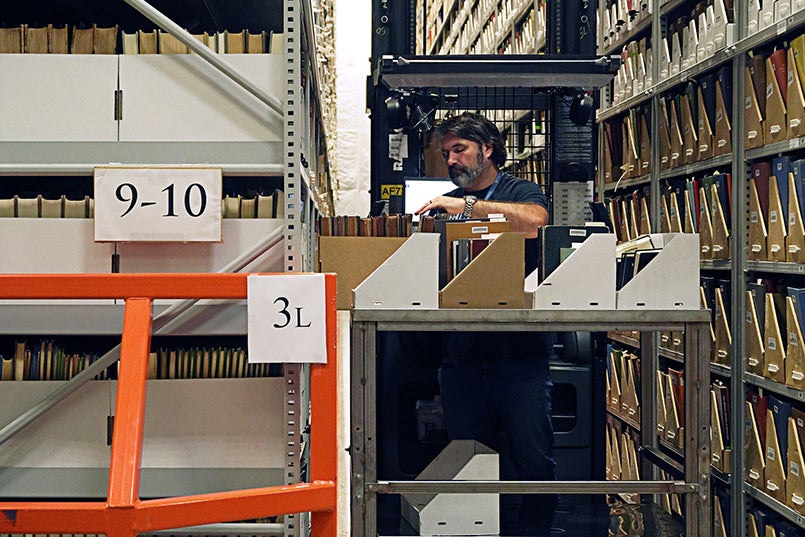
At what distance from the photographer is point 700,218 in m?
4.26

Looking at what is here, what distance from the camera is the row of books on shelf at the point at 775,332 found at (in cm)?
333

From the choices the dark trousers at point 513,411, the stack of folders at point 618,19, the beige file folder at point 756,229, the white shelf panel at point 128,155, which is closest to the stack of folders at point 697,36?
the stack of folders at point 618,19

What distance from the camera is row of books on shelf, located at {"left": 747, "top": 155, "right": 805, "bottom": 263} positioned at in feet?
10.9

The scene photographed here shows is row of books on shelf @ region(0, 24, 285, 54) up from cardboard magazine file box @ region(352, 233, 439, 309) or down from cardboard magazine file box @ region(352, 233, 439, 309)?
up

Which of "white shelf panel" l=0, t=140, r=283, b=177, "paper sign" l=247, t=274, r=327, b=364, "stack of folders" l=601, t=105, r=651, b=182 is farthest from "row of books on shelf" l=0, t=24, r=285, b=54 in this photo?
"stack of folders" l=601, t=105, r=651, b=182

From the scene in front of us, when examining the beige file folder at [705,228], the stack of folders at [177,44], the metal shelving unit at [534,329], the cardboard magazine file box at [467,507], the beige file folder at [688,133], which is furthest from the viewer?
the beige file folder at [688,133]

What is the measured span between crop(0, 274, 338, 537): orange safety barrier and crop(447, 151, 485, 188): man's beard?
5.56 ft

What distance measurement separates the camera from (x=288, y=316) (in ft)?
7.22

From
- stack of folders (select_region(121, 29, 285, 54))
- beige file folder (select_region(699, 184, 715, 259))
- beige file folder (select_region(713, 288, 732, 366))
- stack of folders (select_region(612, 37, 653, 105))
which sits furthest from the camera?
stack of folders (select_region(612, 37, 653, 105))

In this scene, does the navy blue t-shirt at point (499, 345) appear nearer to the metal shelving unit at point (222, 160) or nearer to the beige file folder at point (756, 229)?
the metal shelving unit at point (222, 160)

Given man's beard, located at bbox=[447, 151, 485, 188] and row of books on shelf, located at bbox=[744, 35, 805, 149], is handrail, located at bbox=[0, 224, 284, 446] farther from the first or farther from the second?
row of books on shelf, located at bbox=[744, 35, 805, 149]

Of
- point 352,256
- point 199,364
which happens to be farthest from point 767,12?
point 199,364

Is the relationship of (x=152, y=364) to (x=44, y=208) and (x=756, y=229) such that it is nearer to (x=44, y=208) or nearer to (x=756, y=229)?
(x=44, y=208)

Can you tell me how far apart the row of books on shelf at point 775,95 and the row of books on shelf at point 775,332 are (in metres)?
0.57
